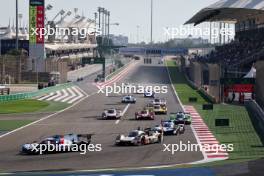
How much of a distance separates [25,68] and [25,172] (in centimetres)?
8832

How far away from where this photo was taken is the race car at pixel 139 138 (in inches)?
1499

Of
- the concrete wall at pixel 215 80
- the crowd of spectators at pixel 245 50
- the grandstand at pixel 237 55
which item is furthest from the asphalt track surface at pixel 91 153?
the crowd of spectators at pixel 245 50

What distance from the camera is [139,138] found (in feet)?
126

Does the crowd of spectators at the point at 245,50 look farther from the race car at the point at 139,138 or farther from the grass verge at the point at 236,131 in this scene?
the race car at the point at 139,138

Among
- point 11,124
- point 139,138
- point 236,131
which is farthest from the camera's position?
point 11,124

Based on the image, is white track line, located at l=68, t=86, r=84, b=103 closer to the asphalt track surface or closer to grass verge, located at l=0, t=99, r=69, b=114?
grass verge, located at l=0, t=99, r=69, b=114

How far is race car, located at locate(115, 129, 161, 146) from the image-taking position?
1499 inches

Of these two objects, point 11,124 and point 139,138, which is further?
point 11,124

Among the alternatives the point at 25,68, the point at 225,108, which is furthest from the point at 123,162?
the point at 25,68

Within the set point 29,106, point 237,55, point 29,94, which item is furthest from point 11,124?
point 237,55

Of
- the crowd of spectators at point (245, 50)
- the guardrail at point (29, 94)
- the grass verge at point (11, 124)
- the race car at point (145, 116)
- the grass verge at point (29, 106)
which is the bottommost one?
the grass verge at point (11, 124)

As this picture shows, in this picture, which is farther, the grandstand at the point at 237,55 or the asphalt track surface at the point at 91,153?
the grandstand at the point at 237,55

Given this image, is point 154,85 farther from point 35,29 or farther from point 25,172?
point 25,172

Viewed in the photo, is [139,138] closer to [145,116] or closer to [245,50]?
[145,116]
